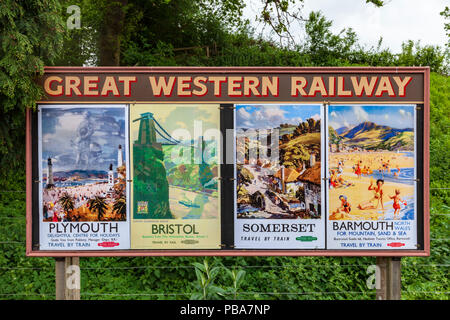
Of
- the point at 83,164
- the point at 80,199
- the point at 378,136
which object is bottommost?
the point at 80,199

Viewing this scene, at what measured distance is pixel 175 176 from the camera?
4.14 meters

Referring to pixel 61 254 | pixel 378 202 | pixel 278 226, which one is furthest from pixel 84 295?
pixel 378 202

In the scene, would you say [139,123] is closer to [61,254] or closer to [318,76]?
[61,254]

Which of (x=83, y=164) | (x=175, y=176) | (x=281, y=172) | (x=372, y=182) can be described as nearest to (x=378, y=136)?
(x=372, y=182)

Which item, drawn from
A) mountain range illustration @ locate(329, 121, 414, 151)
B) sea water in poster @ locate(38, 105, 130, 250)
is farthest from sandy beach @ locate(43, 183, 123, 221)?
mountain range illustration @ locate(329, 121, 414, 151)

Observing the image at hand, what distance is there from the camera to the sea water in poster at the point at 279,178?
13.5ft

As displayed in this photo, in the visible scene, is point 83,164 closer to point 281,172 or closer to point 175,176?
point 175,176

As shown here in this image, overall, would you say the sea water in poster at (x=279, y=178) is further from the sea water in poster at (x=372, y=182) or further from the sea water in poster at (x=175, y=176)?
the sea water in poster at (x=175, y=176)

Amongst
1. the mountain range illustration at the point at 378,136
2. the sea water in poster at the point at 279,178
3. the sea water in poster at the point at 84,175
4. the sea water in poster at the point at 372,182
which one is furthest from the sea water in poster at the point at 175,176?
the mountain range illustration at the point at 378,136

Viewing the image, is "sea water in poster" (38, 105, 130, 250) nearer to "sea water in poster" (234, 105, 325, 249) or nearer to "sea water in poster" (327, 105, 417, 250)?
"sea water in poster" (234, 105, 325, 249)

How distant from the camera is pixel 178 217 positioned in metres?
4.14

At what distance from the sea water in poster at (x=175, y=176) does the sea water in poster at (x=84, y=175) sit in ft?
0.50

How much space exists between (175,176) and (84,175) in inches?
39.2

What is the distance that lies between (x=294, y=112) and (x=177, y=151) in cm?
135
